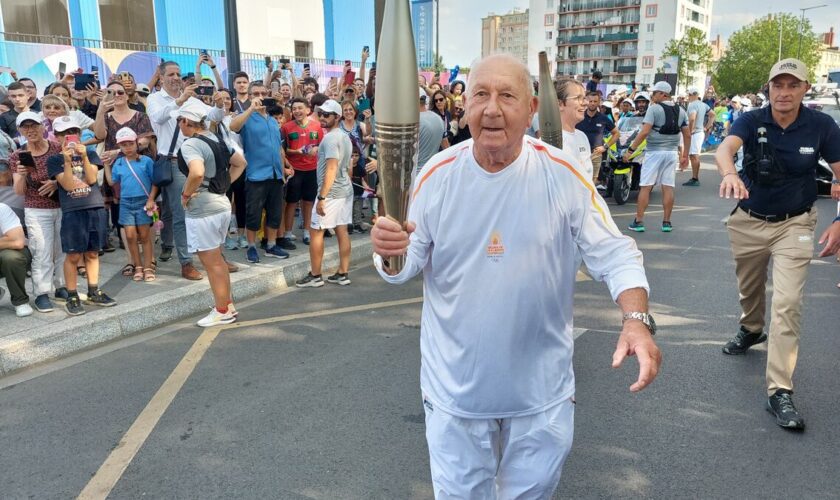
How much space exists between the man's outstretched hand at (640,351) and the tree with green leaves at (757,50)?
87.6 metres

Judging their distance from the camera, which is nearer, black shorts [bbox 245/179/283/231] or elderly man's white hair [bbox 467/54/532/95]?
elderly man's white hair [bbox 467/54/532/95]

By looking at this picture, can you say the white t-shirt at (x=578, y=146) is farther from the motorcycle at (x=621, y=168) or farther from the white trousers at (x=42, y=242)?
the motorcycle at (x=621, y=168)

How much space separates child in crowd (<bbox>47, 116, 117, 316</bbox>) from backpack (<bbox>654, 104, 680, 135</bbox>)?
24.6ft

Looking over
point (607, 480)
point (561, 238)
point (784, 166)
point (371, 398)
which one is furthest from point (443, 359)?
point (784, 166)

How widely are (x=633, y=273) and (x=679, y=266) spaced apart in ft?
20.1

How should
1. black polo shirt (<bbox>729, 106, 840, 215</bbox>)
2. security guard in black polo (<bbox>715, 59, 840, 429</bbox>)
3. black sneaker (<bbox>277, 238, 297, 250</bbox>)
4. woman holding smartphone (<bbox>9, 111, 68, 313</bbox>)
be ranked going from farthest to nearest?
black sneaker (<bbox>277, 238, 297, 250</bbox>) < woman holding smartphone (<bbox>9, 111, 68, 313</bbox>) < black polo shirt (<bbox>729, 106, 840, 215</bbox>) < security guard in black polo (<bbox>715, 59, 840, 429</bbox>)

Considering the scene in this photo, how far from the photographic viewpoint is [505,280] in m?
2.03

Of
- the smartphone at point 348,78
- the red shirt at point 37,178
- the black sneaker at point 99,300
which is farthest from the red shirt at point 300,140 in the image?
the smartphone at point 348,78

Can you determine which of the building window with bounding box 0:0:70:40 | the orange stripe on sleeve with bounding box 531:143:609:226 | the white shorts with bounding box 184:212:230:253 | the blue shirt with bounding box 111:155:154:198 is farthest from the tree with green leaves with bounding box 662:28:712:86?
the orange stripe on sleeve with bounding box 531:143:609:226

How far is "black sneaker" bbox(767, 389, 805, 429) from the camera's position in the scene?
371 cm

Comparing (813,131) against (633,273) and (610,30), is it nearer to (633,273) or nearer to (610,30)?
(633,273)

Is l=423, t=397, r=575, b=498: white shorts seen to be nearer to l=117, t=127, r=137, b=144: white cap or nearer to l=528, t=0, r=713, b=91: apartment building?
l=117, t=127, r=137, b=144: white cap

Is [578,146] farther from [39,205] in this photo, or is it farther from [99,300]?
[39,205]

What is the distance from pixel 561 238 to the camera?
Answer: 6.79 ft
